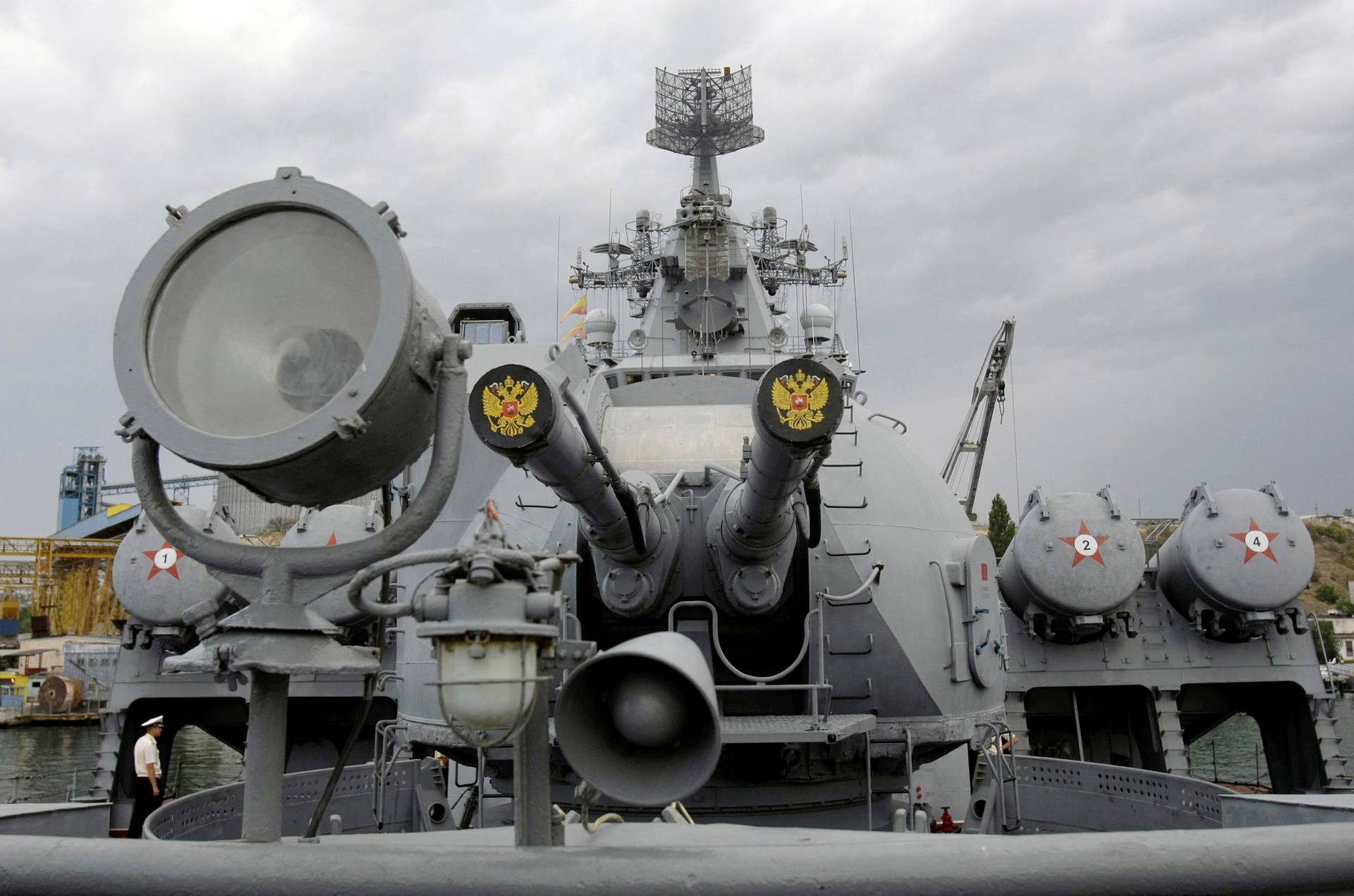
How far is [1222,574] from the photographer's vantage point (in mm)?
9641

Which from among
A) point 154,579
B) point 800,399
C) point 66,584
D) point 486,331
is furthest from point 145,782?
point 66,584

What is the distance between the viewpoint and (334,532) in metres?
8.34

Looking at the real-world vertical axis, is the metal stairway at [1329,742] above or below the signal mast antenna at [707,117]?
below

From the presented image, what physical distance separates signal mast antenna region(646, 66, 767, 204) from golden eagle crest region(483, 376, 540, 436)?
10.6 meters

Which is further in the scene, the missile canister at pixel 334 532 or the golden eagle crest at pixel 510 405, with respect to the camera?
the missile canister at pixel 334 532

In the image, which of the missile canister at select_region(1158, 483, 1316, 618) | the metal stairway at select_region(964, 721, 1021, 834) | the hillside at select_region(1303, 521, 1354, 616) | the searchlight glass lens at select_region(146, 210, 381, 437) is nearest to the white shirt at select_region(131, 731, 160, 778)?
the metal stairway at select_region(964, 721, 1021, 834)

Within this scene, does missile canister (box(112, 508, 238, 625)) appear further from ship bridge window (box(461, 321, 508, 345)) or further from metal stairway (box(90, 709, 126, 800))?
ship bridge window (box(461, 321, 508, 345))

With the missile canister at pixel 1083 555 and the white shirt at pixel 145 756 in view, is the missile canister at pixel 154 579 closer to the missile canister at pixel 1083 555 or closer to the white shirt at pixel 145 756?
the white shirt at pixel 145 756

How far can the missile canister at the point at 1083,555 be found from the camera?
9516 mm

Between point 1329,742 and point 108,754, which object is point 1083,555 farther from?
point 108,754

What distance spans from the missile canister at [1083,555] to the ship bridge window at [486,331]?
4828 millimetres

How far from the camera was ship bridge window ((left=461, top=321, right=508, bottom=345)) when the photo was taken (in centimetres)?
838

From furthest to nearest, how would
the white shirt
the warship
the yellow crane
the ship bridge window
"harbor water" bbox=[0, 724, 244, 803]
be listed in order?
the yellow crane → "harbor water" bbox=[0, 724, 244, 803] → the ship bridge window → the white shirt → the warship

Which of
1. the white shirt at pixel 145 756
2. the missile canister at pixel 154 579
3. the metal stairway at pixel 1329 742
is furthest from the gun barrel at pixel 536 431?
the metal stairway at pixel 1329 742
